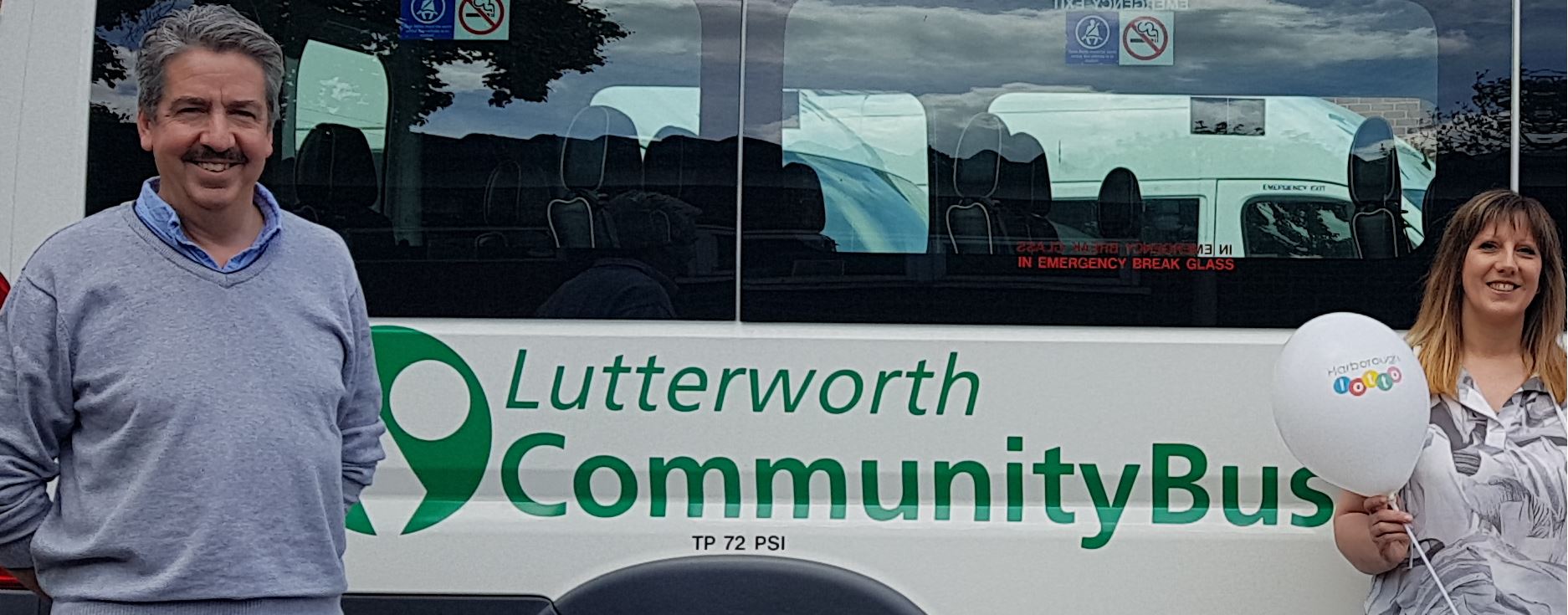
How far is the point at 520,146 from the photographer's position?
284 centimetres

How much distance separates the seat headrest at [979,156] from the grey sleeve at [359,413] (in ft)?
3.77

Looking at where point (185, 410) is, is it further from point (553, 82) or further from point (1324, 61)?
point (1324, 61)

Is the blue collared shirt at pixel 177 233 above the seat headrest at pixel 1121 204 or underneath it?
underneath

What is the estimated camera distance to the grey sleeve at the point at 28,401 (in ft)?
6.32

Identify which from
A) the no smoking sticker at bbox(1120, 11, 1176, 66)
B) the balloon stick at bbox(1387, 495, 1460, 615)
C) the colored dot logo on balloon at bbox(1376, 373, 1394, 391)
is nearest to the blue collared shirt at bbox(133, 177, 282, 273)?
the no smoking sticker at bbox(1120, 11, 1176, 66)

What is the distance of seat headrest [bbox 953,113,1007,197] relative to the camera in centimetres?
281

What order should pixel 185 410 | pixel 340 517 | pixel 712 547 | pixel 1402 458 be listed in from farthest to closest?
1. pixel 712 547
2. pixel 1402 458
3. pixel 340 517
4. pixel 185 410

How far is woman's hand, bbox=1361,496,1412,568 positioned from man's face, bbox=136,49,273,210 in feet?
6.00

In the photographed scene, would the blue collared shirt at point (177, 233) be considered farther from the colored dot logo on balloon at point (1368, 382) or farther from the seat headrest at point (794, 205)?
the colored dot logo on balloon at point (1368, 382)

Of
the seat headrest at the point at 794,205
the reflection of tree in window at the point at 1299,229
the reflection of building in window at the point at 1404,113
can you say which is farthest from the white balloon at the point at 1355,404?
A: the seat headrest at the point at 794,205

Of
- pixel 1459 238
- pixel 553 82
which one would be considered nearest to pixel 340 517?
pixel 553 82

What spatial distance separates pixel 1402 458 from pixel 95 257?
1966mm

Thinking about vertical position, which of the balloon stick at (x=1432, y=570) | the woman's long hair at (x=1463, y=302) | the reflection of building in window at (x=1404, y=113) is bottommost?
the balloon stick at (x=1432, y=570)

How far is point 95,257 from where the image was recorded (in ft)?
6.41
